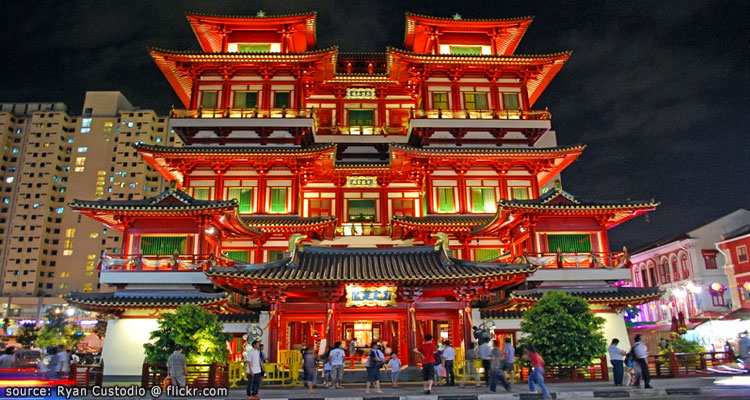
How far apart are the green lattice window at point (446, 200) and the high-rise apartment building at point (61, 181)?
269ft

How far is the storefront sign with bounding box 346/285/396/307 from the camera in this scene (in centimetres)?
2234

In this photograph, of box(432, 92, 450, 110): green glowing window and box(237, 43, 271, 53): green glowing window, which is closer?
box(432, 92, 450, 110): green glowing window

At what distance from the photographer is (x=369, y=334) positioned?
94.8 feet

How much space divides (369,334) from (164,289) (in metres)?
11.0

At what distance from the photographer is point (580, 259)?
94.9 feet

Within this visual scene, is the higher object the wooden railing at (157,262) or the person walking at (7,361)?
the wooden railing at (157,262)

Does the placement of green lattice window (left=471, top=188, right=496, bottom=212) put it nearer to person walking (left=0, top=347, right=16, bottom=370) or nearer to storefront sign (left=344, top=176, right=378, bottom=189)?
storefront sign (left=344, top=176, right=378, bottom=189)

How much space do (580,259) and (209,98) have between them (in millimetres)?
26173

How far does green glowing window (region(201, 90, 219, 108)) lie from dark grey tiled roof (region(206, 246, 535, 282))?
55.9 feet

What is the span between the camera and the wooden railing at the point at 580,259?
28609mm

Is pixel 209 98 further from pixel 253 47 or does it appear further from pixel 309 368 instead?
pixel 309 368

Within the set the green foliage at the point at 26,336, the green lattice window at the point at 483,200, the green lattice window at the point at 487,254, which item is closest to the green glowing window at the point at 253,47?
the green lattice window at the point at 483,200

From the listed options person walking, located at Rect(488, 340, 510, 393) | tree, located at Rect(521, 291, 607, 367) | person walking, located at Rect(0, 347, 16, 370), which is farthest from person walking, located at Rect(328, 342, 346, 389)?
person walking, located at Rect(0, 347, 16, 370)

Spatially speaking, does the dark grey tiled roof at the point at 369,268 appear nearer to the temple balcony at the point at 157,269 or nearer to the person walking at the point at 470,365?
the person walking at the point at 470,365
